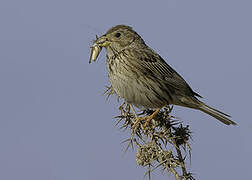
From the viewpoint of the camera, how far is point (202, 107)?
→ 6418 millimetres

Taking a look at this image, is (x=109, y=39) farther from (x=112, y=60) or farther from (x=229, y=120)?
(x=229, y=120)

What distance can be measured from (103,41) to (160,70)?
3.41 feet

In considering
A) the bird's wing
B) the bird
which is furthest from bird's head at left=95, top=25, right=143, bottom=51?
the bird's wing

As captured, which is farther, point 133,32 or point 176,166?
point 133,32

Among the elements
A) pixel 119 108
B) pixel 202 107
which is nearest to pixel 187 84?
pixel 202 107

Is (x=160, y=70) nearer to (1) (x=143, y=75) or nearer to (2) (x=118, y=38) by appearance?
(1) (x=143, y=75)

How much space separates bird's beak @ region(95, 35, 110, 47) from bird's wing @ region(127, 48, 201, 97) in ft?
1.46

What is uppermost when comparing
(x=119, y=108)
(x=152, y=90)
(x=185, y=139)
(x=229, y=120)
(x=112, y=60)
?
(x=112, y=60)

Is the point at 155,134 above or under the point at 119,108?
under

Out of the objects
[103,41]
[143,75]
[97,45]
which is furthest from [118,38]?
[143,75]

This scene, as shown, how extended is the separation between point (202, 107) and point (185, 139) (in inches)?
89.4

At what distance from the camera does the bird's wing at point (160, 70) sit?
20.7 feet

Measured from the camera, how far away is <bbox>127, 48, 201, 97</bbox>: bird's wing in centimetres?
631

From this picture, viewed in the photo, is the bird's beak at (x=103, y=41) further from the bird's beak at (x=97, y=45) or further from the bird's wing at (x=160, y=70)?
the bird's wing at (x=160, y=70)
